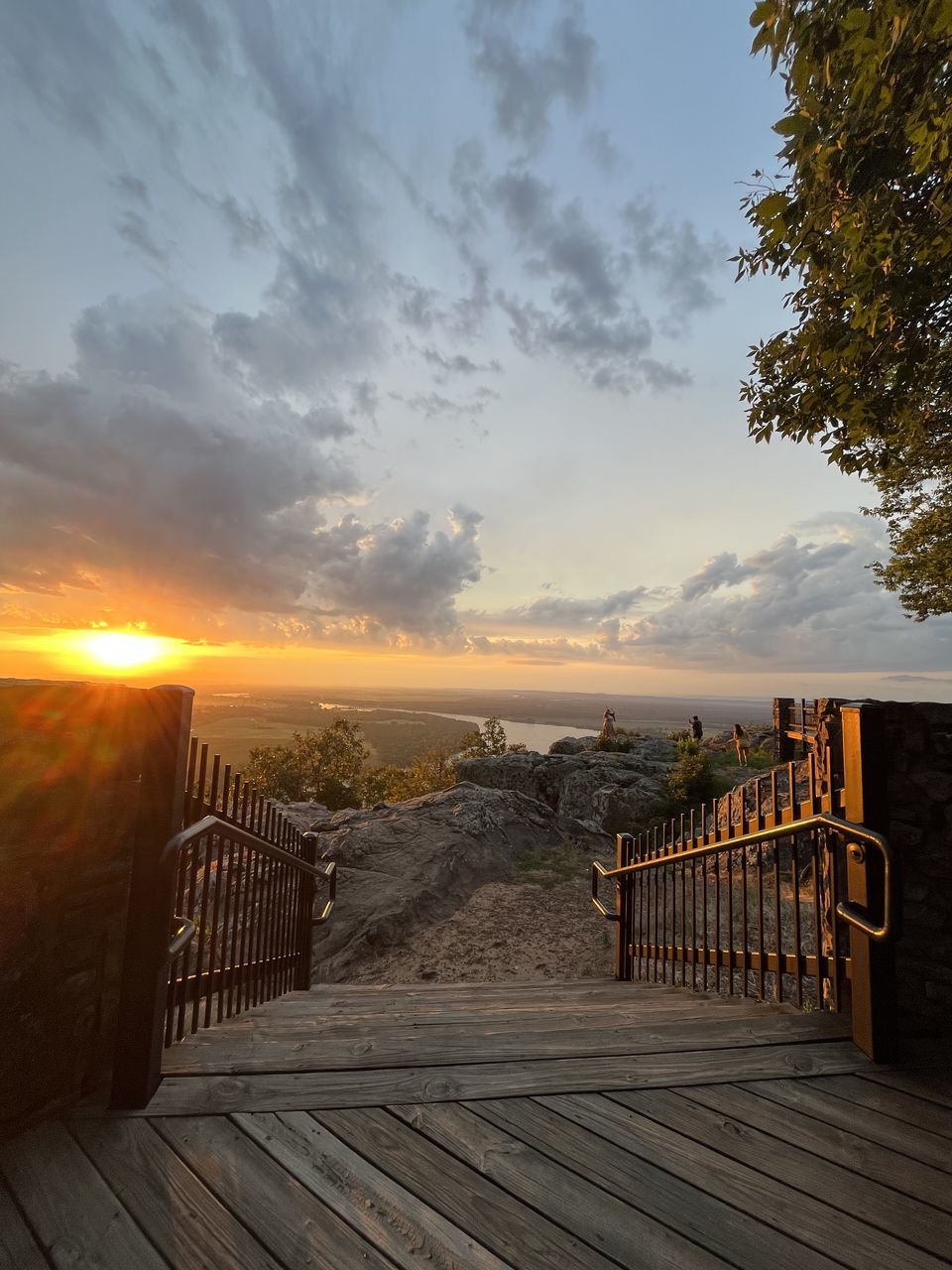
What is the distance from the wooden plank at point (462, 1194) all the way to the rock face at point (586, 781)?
1095cm

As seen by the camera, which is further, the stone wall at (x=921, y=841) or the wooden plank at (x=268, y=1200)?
the stone wall at (x=921, y=841)

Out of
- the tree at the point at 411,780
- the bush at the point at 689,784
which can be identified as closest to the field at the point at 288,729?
the tree at the point at 411,780

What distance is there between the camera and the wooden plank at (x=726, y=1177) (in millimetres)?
1492

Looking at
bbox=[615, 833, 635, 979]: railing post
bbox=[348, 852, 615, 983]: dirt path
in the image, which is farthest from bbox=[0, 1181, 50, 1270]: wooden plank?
bbox=[348, 852, 615, 983]: dirt path

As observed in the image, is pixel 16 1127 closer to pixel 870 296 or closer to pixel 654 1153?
pixel 654 1153

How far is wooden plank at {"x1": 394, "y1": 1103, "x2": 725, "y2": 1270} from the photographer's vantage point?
4.76ft

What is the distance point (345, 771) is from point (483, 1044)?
24.8 metres

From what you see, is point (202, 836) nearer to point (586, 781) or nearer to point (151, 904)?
point (151, 904)

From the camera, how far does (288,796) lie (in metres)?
21.6

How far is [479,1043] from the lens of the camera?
2381 millimetres

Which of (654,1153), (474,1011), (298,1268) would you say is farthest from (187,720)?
(654,1153)

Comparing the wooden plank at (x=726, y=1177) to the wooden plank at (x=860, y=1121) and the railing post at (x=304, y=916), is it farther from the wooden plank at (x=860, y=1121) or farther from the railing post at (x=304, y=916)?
the railing post at (x=304, y=916)

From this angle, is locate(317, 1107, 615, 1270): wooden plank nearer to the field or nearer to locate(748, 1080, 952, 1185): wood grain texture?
locate(748, 1080, 952, 1185): wood grain texture

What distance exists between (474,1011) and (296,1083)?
111 centimetres
